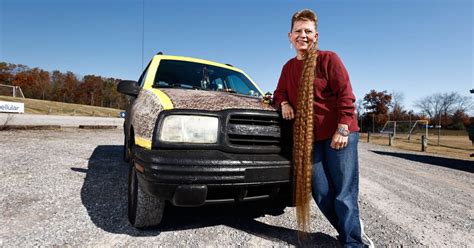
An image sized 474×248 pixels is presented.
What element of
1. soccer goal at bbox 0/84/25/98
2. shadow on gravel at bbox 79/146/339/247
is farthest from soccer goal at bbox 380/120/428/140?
soccer goal at bbox 0/84/25/98

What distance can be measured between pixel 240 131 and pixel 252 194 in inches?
19.7

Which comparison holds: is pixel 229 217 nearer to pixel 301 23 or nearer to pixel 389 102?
pixel 301 23

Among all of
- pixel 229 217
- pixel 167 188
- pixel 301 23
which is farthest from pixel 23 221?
pixel 301 23

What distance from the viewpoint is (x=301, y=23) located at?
202cm

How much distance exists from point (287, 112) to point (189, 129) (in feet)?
2.50

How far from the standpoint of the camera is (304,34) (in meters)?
2.02

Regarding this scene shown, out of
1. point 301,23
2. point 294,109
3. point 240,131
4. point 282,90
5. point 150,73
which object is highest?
point 301,23

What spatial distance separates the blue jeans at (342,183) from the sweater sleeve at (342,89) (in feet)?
0.58

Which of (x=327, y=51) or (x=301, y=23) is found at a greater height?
(x=301, y=23)

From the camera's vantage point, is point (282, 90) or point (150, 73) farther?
point (150, 73)

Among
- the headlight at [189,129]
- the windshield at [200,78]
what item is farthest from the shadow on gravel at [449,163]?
the headlight at [189,129]

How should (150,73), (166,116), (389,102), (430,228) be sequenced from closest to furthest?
(166,116), (430,228), (150,73), (389,102)

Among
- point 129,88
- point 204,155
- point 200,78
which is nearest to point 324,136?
point 204,155

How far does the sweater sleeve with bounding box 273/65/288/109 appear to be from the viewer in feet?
7.46
